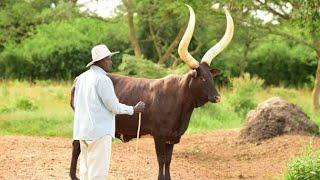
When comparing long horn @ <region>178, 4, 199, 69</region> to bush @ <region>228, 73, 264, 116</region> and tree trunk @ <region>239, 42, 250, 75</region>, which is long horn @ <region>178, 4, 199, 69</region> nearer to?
bush @ <region>228, 73, 264, 116</region>

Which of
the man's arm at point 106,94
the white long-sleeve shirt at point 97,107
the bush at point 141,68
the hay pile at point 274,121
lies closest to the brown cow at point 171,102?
the white long-sleeve shirt at point 97,107

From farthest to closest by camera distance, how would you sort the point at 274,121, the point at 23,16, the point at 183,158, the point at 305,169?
the point at 23,16
the point at 274,121
the point at 183,158
the point at 305,169

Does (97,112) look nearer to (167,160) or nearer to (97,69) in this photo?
(97,69)

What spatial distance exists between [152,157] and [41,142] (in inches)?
109

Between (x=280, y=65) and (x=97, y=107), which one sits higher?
(x=97, y=107)

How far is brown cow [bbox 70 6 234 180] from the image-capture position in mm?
9117

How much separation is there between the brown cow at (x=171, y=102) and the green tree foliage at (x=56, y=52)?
75.1 feet

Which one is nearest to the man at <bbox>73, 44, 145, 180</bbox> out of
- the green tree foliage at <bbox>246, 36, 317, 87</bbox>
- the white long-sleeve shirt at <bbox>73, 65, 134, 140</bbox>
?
the white long-sleeve shirt at <bbox>73, 65, 134, 140</bbox>

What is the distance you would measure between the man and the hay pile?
21.1ft

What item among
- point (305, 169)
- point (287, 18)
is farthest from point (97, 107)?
point (287, 18)

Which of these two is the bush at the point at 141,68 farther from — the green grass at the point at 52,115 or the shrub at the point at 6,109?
the shrub at the point at 6,109

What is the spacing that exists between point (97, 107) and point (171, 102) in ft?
7.35

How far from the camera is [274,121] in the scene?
44.0 feet

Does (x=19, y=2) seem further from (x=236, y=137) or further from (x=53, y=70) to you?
(x=53, y=70)
